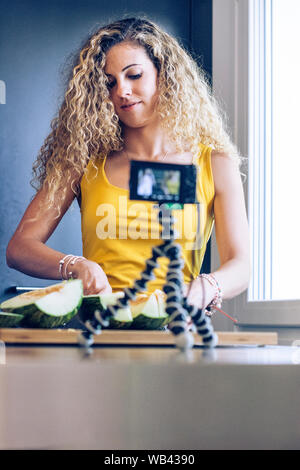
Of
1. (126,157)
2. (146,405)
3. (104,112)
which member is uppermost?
(104,112)

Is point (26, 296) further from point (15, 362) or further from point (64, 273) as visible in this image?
point (64, 273)

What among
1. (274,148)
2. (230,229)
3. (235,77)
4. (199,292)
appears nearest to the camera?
Answer: (199,292)

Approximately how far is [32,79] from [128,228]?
1468 millimetres

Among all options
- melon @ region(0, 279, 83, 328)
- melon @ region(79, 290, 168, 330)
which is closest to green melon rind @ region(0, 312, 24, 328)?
melon @ region(0, 279, 83, 328)

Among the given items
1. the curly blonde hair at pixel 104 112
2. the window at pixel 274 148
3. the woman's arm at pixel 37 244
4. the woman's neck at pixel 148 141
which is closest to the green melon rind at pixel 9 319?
the woman's arm at pixel 37 244

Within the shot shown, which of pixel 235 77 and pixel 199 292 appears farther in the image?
pixel 235 77

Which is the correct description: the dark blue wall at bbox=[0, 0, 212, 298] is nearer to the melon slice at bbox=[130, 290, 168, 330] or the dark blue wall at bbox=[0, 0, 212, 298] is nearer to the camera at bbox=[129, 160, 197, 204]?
the melon slice at bbox=[130, 290, 168, 330]

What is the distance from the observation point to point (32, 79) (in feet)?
9.09

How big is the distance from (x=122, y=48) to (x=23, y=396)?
58.3 inches

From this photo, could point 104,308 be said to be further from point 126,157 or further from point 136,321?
point 126,157

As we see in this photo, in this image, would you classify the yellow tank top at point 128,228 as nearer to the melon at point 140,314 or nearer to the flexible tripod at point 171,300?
the melon at point 140,314

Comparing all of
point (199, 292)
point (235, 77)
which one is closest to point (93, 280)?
point (199, 292)

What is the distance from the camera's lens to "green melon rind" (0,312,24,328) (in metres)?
0.74

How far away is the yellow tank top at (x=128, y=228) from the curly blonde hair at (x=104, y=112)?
6 centimetres
